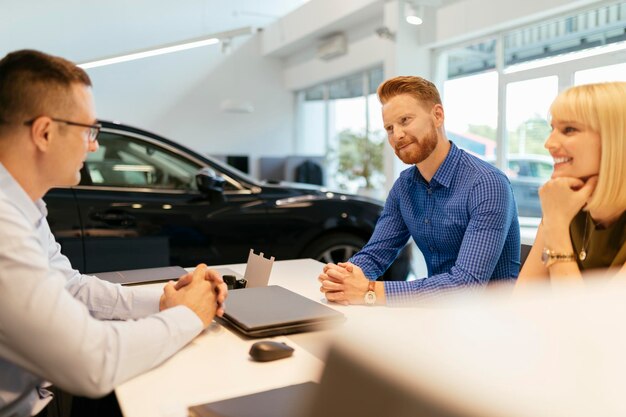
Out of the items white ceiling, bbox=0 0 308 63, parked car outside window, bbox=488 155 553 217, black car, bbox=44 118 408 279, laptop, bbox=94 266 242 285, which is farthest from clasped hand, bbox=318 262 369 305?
white ceiling, bbox=0 0 308 63

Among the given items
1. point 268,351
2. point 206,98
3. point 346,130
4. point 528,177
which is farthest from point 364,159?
point 268,351

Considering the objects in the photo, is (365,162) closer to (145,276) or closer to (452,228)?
(452,228)

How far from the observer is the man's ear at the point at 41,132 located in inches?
43.5

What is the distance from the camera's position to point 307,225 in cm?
363

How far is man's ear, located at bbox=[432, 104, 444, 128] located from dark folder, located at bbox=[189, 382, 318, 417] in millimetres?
1264

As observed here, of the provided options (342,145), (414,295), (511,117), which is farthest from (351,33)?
(414,295)

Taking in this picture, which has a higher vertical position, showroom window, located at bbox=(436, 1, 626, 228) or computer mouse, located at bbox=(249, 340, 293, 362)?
showroom window, located at bbox=(436, 1, 626, 228)

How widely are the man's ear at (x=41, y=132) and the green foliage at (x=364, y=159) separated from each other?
6574 mm

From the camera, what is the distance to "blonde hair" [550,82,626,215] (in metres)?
1.24

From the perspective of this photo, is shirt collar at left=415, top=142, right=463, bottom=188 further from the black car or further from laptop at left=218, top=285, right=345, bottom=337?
the black car

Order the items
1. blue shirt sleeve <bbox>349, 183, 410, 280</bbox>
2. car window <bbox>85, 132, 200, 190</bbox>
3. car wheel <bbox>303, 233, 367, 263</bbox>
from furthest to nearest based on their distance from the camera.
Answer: car wheel <bbox>303, 233, 367, 263</bbox>
car window <bbox>85, 132, 200, 190</bbox>
blue shirt sleeve <bbox>349, 183, 410, 280</bbox>

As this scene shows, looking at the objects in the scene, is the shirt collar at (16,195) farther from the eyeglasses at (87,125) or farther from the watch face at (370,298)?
the watch face at (370,298)

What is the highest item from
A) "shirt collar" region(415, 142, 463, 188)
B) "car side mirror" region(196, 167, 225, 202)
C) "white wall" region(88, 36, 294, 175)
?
"white wall" region(88, 36, 294, 175)

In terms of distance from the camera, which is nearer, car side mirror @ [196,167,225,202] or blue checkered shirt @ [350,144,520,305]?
blue checkered shirt @ [350,144,520,305]
